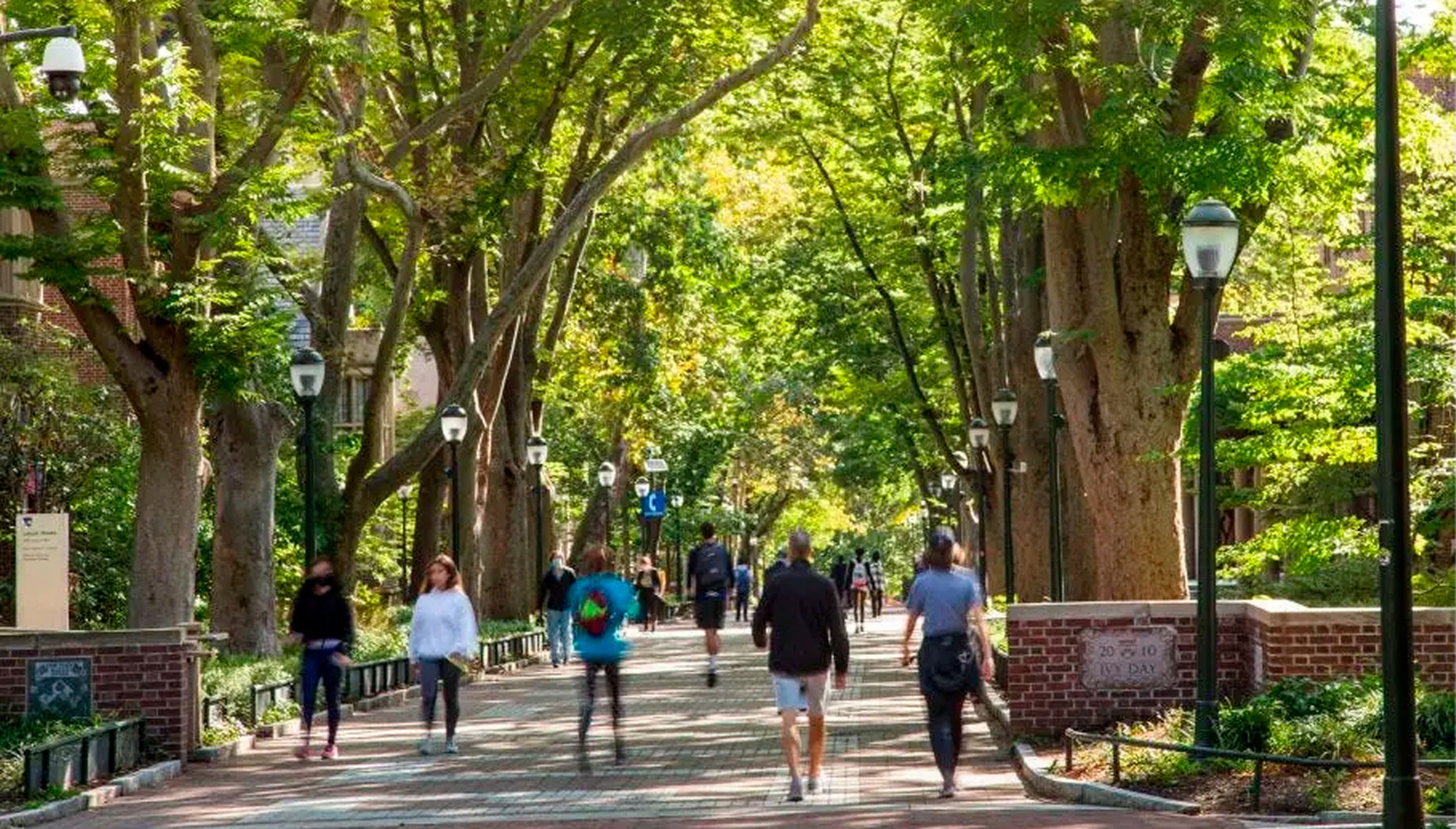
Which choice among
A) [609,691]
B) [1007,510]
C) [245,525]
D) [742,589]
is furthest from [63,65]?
[742,589]

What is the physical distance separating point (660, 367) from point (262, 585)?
24365 mm

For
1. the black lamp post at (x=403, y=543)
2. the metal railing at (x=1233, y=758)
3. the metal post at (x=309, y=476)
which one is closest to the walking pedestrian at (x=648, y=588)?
the metal post at (x=309, y=476)

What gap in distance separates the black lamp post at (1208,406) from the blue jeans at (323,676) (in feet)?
24.2

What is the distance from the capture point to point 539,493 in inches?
1864

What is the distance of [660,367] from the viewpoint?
167 feet

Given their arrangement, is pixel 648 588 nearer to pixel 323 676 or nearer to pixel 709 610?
pixel 709 610

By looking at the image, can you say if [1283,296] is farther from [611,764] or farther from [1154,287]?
[611,764]

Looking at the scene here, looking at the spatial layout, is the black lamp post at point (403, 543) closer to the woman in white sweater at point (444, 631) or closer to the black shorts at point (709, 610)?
the black shorts at point (709, 610)

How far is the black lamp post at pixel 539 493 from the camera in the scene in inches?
1741

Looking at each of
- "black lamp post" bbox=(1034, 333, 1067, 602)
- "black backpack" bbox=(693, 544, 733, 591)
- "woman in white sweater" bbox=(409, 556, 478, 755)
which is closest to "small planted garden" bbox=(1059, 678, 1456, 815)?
"woman in white sweater" bbox=(409, 556, 478, 755)

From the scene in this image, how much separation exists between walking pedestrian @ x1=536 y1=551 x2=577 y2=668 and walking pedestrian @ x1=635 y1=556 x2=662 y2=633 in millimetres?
1112

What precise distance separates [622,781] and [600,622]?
5.68 feet

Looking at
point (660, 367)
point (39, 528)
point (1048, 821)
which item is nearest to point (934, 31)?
point (39, 528)

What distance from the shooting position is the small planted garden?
45.9 ft
